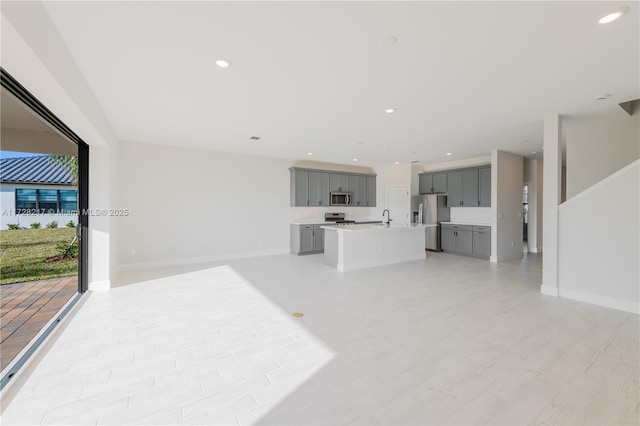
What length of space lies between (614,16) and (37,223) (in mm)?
6535

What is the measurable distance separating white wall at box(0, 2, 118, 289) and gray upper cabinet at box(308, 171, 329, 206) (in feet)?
15.0

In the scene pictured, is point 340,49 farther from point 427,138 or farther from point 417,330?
point 427,138

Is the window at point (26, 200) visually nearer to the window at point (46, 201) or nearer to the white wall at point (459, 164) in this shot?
the window at point (46, 201)

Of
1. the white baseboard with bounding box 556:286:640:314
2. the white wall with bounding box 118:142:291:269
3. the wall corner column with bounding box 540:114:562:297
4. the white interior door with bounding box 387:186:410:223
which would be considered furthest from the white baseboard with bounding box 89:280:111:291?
the white interior door with bounding box 387:186:410:223

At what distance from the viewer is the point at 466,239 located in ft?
24.1

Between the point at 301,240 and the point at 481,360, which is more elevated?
the point at 301,240

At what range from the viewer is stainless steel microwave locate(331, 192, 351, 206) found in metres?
8.21

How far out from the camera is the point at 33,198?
3715mm

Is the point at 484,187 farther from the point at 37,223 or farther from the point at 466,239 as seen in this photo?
the point at 37,223

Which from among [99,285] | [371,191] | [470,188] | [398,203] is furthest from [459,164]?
[99,285]

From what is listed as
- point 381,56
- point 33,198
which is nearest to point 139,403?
point 381,56

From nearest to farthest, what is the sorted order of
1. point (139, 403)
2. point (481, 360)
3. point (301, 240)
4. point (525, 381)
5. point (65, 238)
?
point (139, 403)
point (525, 381)
point (481, 360)
point (65, 238)
point (301, 240)

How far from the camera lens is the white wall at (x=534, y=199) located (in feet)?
25.7

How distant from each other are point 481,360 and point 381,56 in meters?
2.75
